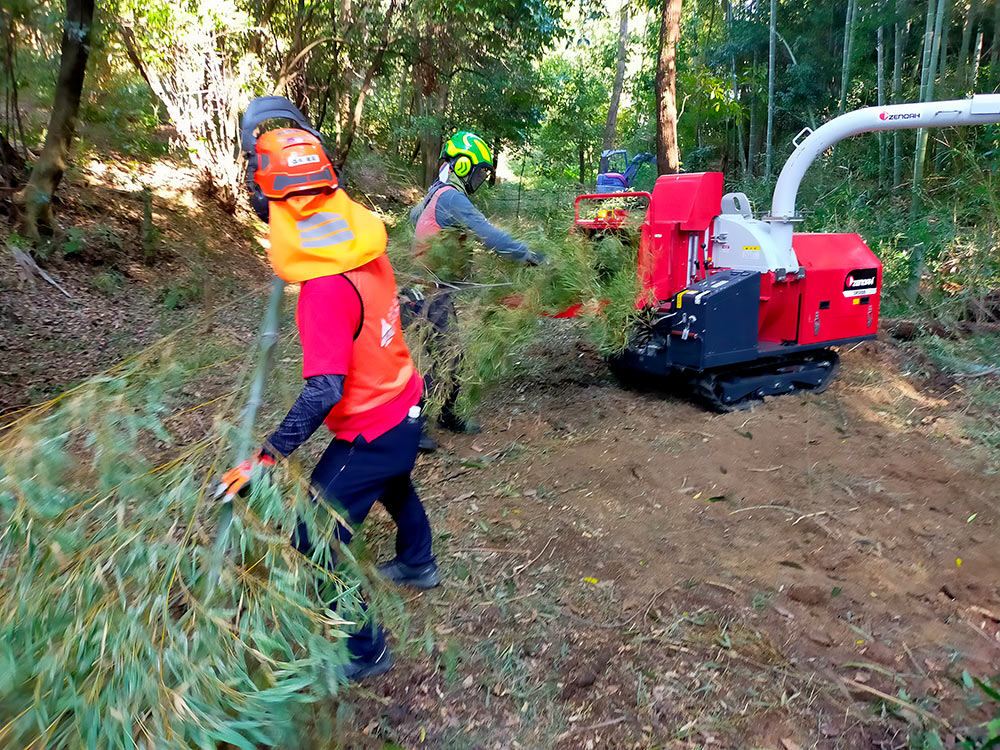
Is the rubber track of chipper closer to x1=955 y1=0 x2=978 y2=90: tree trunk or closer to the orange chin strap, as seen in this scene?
the orange chin strap

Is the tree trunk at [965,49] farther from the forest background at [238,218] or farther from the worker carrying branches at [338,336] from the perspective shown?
the worker carrying branches at [338,336]

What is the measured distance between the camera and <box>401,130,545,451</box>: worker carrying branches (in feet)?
14.1

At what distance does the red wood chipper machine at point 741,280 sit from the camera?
5.45m

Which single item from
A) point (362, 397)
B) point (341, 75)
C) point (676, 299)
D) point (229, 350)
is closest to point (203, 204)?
point (341, 75)

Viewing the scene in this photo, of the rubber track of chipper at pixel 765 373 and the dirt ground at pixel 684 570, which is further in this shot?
the rubber track of chipper at pixel 765 373

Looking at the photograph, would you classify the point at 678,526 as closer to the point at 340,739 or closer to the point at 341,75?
the point at 340,739

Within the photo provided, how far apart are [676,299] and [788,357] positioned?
1.35 m

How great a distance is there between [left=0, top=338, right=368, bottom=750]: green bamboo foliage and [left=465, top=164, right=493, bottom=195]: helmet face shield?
2.93m

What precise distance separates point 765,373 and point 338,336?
15.1 feet

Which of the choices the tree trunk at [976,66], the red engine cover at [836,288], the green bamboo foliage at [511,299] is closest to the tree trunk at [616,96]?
the tree trunk at [976,66]

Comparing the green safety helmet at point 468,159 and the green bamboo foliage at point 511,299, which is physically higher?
the green safety helmet at point 468,159

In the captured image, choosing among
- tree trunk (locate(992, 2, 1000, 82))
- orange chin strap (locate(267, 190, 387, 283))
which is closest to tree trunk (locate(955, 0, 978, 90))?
tree trunk (locate(992, 2, 1000, 82))

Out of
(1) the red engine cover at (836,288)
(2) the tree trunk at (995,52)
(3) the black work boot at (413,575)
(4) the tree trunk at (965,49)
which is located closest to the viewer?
(3) the black work boot at (413,575)

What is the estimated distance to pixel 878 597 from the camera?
3.38 meters
